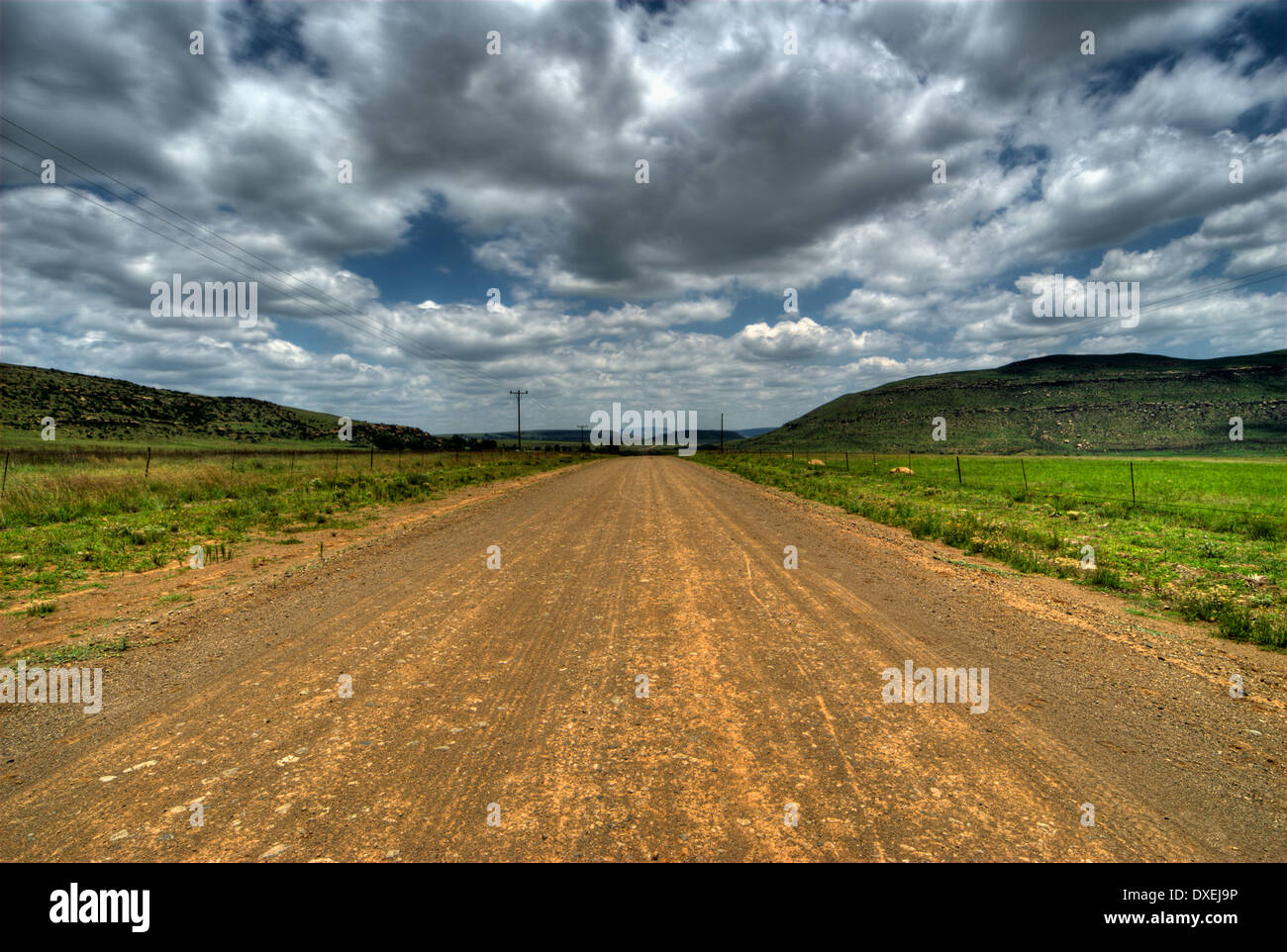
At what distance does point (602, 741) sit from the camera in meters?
3.81

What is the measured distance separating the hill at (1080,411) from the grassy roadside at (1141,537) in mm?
97724

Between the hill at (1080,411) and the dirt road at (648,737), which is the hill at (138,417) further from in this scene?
the hill at (1080,411)

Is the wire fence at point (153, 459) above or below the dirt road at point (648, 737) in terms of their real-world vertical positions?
above

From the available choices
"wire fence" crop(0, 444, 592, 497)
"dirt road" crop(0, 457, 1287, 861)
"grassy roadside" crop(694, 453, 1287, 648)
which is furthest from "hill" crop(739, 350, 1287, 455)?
"dirt road" crop(0, 457, 1287, 861)

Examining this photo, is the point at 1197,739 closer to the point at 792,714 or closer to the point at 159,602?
the point at 792,714

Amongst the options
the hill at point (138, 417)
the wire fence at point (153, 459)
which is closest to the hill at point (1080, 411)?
the wire fence at point (153, 459)

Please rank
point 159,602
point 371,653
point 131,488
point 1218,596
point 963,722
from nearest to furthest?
point 963,722 → point 371,653 → point 159,602 → point 1218,596 → point 131,488

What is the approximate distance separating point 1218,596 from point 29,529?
23245 millimetres

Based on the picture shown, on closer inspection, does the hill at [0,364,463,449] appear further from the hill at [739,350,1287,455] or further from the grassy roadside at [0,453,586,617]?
the hill at [739,350,1287,455]

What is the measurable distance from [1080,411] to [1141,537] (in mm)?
148862

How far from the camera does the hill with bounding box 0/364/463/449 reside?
61.0 meters

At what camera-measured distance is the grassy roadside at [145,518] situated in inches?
356
